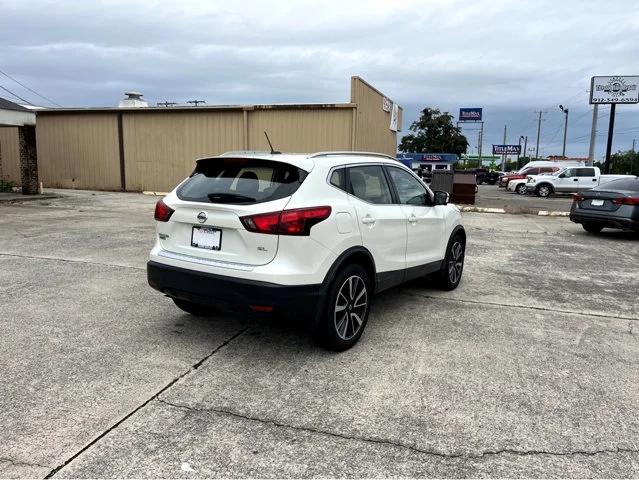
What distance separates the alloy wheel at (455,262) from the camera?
21.4 feet

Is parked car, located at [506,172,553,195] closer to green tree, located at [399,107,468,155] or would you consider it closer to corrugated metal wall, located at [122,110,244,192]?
corrugated metal wall, located at [122,110,244,192]

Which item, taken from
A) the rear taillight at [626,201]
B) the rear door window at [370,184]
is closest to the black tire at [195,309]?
the rear door window at [370,184]

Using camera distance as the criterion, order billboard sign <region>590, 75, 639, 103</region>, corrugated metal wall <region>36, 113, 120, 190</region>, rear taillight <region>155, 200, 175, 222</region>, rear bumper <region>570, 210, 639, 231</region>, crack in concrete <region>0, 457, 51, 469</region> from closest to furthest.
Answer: crack in concrete <region>0, 457, 51, 469</region> → rear taillight <region>155, 200, 175, 222</region> → rear bumper <region>570, 210, 639, 231</region> → corrugated metal wall <region>36, 113, 120, 190</region> → billboard sign <region>590, 75, 639, 103</region>

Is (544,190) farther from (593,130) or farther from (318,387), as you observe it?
(318,387)

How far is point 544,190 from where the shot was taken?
30188mm

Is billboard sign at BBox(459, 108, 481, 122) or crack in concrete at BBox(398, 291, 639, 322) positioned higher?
billboard sign at BBox(459, 108, 481, 122)

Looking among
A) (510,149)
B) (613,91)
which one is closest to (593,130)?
(613,91)

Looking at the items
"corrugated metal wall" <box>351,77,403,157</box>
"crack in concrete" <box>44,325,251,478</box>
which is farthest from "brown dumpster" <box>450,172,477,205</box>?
"crack in concrete" <box>44,325,251,478</box>

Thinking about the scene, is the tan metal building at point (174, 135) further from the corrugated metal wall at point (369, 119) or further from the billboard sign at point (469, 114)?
the billboard sign at point (469, 114)

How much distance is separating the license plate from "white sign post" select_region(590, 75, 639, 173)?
4290cm

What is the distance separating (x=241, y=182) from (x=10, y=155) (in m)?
24.6

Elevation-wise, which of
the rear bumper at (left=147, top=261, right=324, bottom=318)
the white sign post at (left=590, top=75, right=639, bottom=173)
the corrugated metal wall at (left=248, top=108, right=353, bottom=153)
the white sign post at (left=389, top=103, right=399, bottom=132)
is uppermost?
the white sign post at (left=590, top=75, right=639, bottom=173)

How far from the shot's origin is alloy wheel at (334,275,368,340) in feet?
14.2

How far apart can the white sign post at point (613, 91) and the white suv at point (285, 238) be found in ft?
137
